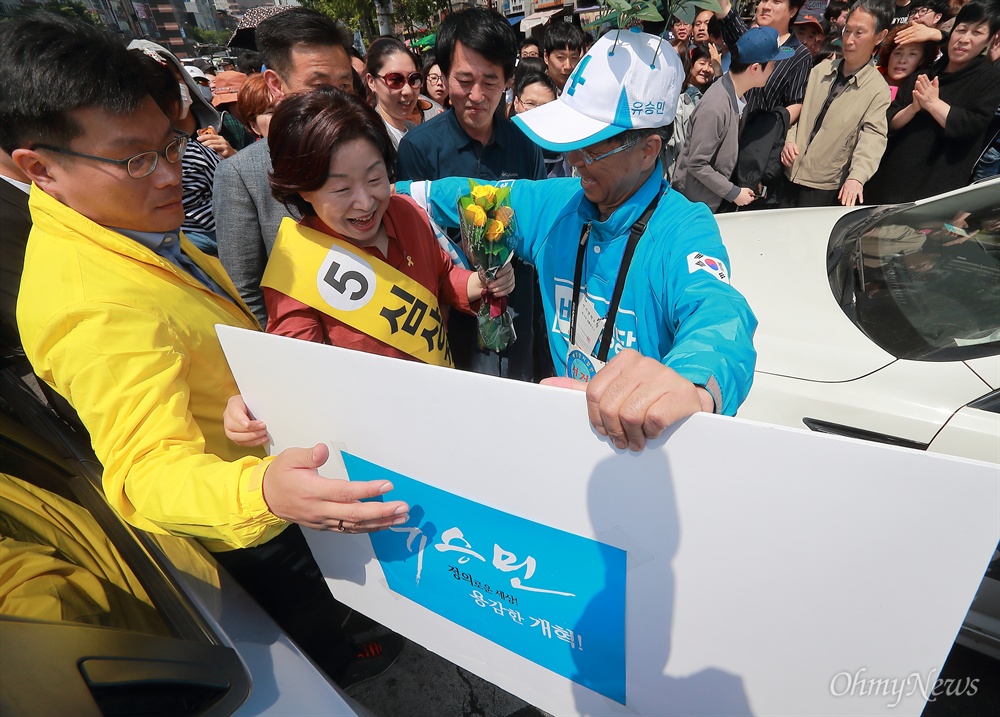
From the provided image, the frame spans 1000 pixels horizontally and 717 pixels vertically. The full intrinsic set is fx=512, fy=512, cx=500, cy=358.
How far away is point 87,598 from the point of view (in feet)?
3.72

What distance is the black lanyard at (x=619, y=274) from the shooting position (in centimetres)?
146

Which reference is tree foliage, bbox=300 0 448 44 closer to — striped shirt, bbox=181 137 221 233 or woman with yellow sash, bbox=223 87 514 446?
striped shirt, bbox=181 137 221 233

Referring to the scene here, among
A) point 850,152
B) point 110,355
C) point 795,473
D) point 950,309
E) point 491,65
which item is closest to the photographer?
point 795,473

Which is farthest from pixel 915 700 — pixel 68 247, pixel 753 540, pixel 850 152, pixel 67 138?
pixel 850 152

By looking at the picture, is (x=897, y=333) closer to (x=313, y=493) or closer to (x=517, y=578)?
(x=517, y=578)

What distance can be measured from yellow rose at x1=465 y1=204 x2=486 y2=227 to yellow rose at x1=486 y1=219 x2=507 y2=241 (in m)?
0.02

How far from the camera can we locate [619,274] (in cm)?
→ 149

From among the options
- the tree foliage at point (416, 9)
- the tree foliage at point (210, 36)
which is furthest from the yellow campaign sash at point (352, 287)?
the tree foliage at point (416, 9)

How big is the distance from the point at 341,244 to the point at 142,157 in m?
0.55

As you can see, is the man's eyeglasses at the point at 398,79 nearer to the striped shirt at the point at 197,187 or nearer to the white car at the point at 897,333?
the striped shirt at the point at 197,187

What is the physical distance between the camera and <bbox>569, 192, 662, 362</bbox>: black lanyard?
1463 mm

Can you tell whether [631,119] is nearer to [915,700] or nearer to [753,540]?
[753,540]

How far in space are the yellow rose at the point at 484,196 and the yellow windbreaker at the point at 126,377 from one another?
3.25 feet

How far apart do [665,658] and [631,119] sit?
1.30 metres
